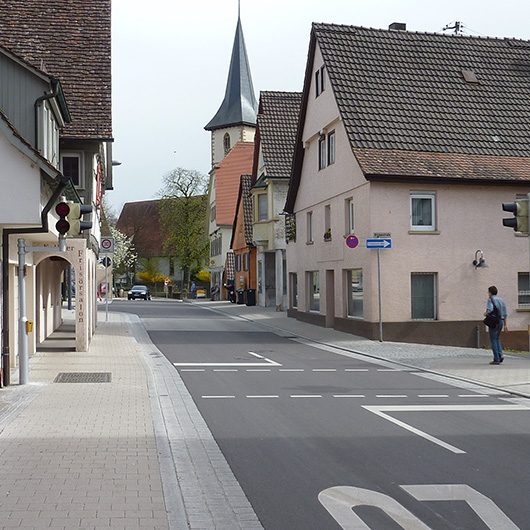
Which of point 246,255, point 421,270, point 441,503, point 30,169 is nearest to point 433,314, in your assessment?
point 421,270

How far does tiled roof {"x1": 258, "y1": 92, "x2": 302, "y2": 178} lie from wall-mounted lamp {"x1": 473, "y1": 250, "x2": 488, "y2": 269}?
1800 centimetres

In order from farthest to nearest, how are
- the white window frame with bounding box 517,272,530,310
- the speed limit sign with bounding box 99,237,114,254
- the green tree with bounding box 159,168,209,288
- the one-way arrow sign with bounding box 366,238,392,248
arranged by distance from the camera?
the green tree with bounding box 159,168,209,288, the speed limit sign with bounding box 99,237,114,254, the white window frame with bounding box 517,272,530,310, the one-way arrow sign with bounding box 366,238,392,248

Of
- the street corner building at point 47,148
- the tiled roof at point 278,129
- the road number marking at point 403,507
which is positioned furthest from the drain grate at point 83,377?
the tiled roof at point 278,129

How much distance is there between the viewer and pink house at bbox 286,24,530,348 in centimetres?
2373

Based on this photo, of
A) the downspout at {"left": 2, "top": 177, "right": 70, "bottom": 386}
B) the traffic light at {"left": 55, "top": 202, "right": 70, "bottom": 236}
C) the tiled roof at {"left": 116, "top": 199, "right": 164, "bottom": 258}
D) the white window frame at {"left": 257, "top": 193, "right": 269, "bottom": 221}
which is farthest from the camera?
the tiled roof at {"left": 116, "top": 199, "right": 164, "bottom": 258}

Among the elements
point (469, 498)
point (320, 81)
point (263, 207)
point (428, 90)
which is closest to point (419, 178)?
point (428, 90)

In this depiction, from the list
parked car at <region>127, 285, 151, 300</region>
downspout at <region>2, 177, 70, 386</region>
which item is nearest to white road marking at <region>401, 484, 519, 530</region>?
downspout at <region>2, 177, 70, 386</region>

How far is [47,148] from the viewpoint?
669 inches

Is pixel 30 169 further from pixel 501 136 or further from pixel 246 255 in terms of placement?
pixel 246 255

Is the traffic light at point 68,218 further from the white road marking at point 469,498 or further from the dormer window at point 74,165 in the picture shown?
the dormer window at point 74,165

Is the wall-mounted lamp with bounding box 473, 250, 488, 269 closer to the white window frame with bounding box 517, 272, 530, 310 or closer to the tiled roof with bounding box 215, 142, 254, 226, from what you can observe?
the white window frame with bounding box 517, 272, 530, 310

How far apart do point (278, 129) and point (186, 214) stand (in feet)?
140

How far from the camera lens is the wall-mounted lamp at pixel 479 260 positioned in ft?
78.9

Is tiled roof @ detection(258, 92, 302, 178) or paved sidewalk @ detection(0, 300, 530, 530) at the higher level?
tiled roof @ detection(258, 92, 302, 178)
